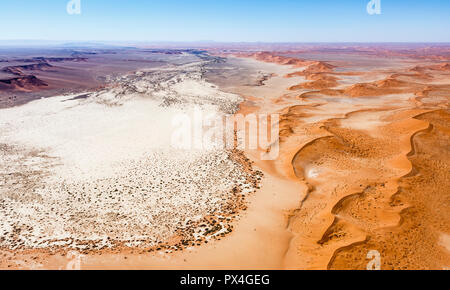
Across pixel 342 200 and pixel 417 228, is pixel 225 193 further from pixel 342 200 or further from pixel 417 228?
pixel 417 228

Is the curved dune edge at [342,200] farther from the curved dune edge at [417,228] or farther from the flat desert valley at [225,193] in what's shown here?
the curved dune edge at [417,228]

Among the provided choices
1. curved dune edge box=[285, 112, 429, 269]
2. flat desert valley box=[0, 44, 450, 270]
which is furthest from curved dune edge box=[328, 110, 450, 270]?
curved dune edge box=[285, 112, 429, 269]

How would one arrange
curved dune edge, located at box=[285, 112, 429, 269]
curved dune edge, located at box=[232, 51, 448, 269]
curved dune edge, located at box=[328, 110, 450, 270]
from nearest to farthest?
curved dune edge, located at box=[328, 110, 450, 270] < curved dune edge, located at box=[285, 112, 429, 269] < curved dune edge, located at box=[232, 51, 448, 269]

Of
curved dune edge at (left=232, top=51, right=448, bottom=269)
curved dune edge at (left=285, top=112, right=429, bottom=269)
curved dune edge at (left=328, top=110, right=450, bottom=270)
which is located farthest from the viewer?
curved dune edge at (left=232, top=51, right=448, bottom=269)

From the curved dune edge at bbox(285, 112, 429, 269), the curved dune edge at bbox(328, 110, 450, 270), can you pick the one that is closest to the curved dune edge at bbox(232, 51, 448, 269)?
the curved dune edge at bbox(285, 112, 429, 269)

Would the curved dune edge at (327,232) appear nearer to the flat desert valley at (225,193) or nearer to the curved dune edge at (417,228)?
the flat desert valley at (225,193)

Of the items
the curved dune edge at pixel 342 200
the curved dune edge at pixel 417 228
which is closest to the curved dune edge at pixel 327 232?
the curved dune edge at pixel 342 200

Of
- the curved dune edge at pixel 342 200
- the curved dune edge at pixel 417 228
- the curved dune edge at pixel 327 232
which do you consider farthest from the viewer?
the curved dune edge at pixel 342 200

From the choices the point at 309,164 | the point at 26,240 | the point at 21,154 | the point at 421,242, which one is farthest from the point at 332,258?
the point at 21,154

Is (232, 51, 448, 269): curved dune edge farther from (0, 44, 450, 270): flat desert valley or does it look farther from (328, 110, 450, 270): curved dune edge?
(328, 110, 450, 270): curved dune edge

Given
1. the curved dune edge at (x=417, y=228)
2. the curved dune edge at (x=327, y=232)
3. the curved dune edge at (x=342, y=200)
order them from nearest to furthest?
the curved dune edge at (x=417, y=228) → the curved dune edge at (x=327, y=232) → the curved dune edge at (x=342, y=200)

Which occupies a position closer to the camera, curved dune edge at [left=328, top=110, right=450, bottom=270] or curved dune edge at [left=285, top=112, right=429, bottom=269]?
curved dune edge at [left=328, top=110, right=450, bottom=270]

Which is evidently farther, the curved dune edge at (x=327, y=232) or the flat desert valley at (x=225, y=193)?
the flat desert valley at (x=225, y=193)
